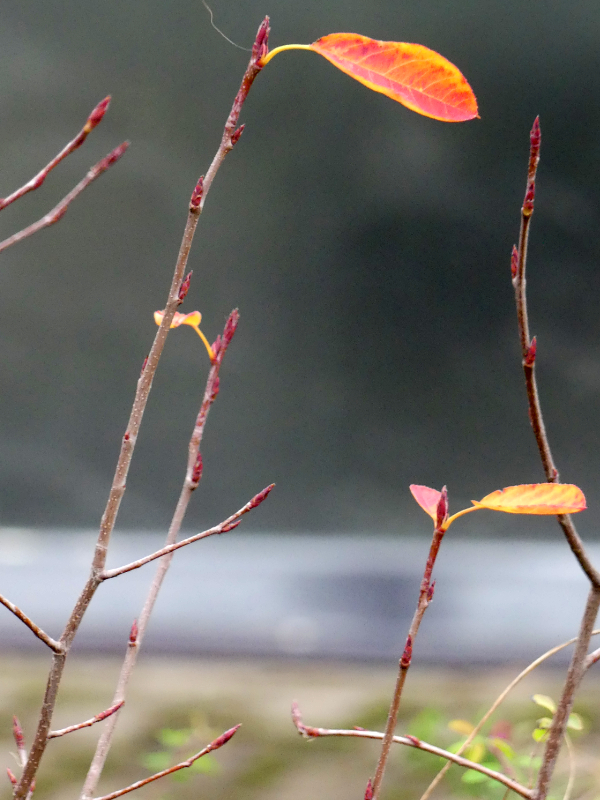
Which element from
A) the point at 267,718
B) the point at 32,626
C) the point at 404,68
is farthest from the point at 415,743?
the point at 267,718

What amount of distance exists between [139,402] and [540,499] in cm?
17

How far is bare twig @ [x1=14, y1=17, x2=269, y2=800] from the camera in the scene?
10.2 inches

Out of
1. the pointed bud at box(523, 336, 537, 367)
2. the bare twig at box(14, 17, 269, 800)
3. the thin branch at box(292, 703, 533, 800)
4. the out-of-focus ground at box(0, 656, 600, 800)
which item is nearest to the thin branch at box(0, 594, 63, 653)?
the bare twig at box(14, 17, 269, 800)

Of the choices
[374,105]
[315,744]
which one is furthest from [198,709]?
[374,105]

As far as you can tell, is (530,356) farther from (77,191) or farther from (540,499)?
(77,191)

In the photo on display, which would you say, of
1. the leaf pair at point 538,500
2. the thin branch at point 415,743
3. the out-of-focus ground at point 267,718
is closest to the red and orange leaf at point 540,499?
the leaf pair at point 538,500

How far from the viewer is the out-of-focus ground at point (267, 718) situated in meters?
0.71

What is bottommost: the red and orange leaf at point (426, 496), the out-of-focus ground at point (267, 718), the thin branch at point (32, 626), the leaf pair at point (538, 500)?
the out-of-focus ground at point (267, 718)

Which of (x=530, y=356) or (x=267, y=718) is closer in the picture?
(x=530, y=356)

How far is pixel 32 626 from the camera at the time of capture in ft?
0.85

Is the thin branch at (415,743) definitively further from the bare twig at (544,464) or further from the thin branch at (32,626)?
the thin branch at (32,626)

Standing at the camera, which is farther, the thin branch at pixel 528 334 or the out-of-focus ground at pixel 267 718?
the out-of-focus ground at pixel 267 718

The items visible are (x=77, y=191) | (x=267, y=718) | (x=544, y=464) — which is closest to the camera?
(x=77, y=191)

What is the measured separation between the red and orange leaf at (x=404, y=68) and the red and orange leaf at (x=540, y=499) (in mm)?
154
